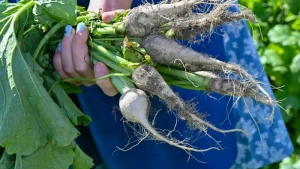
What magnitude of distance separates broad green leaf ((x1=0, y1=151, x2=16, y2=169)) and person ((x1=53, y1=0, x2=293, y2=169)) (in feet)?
0.81

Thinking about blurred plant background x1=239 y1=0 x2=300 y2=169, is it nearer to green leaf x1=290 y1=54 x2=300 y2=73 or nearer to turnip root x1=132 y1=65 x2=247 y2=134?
green leaf x1=290 y1=54 x2=300 y2=73

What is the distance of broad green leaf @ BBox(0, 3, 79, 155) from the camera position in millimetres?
1674

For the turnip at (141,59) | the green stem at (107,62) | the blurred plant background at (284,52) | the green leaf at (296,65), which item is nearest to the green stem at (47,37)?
the turnip at (141,59)

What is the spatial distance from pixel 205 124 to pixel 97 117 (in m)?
0.52

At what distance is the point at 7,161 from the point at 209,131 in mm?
665

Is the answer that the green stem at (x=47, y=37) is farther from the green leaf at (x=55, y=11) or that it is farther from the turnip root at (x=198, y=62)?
the turnip root at (x=198, y=62)

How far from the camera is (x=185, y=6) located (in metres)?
1.71

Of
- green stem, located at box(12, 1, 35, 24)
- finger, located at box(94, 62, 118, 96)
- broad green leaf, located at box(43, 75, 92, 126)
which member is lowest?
broad green leaf, located at box(43, 75, 92, 126)

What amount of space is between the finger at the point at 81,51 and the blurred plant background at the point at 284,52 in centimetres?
159

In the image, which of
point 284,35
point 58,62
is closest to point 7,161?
point 58,62

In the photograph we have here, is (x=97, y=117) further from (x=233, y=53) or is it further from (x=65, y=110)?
(x=233, y=53)

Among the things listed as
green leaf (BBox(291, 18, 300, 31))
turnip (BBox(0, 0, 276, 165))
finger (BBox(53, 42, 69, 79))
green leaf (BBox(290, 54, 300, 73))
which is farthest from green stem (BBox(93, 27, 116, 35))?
green leaf (BBox(291, 18, 300, 31))

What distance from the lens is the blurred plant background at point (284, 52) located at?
3.32 metres

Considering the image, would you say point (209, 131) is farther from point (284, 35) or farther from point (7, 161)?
point (284, 35)
